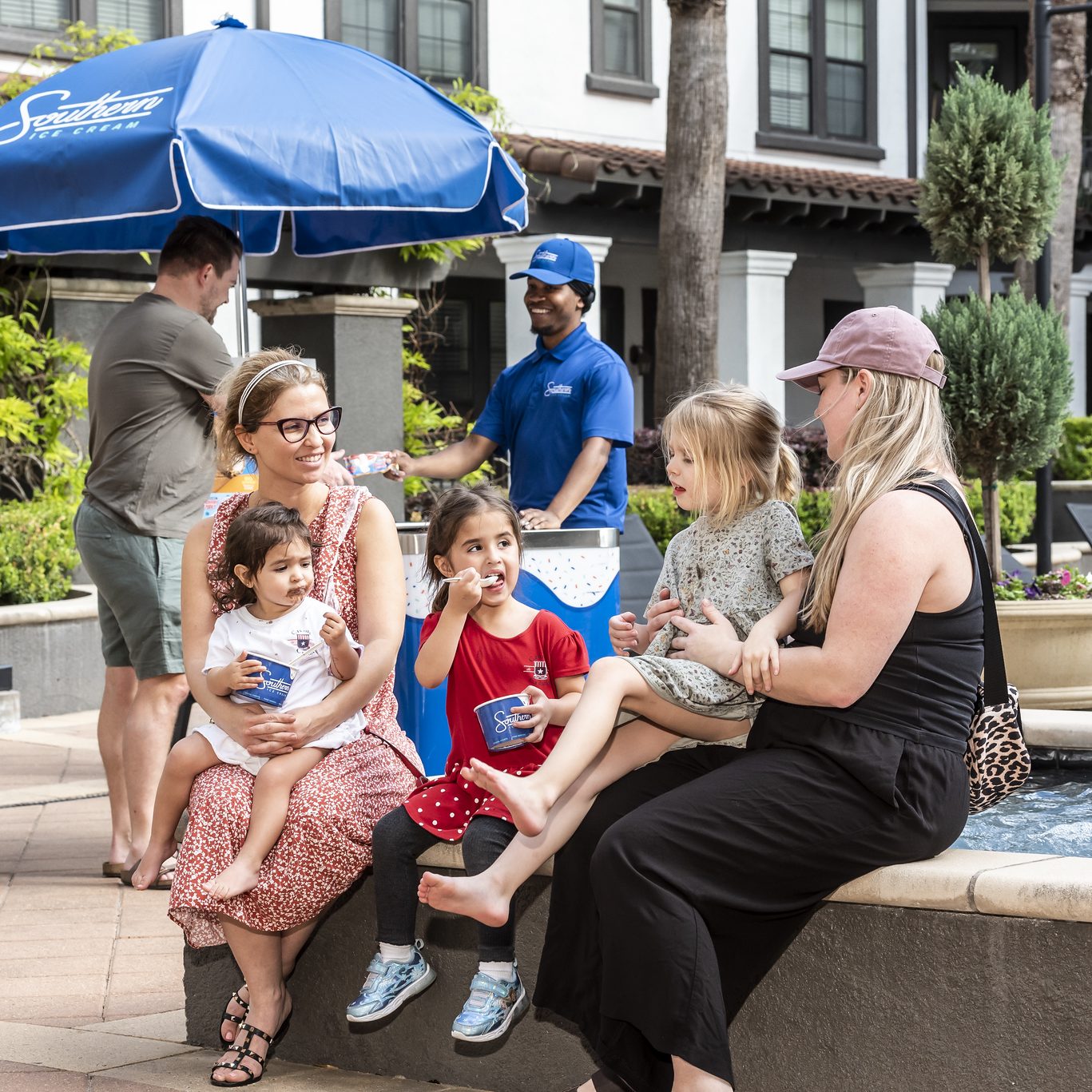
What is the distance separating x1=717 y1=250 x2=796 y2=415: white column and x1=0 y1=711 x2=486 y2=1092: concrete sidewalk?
11.9 meters

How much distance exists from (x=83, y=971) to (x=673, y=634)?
215cm

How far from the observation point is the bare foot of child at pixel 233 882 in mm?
3768

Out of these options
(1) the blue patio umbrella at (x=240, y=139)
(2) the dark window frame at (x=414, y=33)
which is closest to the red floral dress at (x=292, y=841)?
(1) the blue patio umbrella at (x=240, y=139)

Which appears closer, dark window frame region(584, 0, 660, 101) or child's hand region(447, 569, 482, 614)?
child's hand region(447, 569, 482, 614)

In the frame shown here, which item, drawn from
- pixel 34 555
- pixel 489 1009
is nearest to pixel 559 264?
pixel 489 1009

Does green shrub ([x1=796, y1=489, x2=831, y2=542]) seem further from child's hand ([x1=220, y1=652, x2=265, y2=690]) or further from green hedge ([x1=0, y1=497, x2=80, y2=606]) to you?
child's hand ([x1=220, y1=652, x2=265, y2=690])

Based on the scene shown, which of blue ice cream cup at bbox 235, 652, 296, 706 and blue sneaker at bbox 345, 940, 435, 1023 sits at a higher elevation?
blue ice cream cup at bbox 235, 652, 296, 706

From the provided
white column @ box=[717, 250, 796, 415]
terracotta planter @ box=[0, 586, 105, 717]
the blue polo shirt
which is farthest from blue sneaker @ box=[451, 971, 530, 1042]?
white column @ box=[717, 250, 796, 415]

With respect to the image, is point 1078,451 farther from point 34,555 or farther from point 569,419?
point 569,419

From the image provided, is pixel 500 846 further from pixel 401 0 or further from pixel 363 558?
pixel 401 0

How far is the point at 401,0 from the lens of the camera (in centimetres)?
1655

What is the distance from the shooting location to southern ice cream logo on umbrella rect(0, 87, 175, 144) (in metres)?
5.80

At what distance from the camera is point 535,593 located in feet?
18.0

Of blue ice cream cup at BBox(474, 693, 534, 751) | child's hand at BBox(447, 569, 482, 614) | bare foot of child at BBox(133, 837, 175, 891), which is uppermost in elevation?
child's hand at BBox(447, 569, 482, 614)
